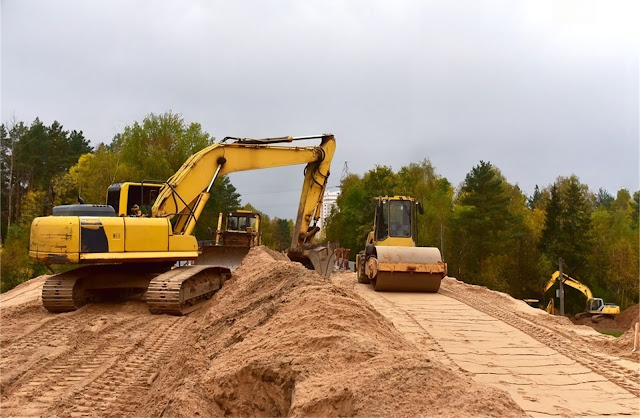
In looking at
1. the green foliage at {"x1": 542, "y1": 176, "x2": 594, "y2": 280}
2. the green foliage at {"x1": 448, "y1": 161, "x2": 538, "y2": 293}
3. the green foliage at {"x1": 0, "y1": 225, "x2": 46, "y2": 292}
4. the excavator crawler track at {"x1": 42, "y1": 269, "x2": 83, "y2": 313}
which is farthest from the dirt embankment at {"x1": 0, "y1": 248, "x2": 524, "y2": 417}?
the green foliage at {"x1": 542, "y1": 176, "x2": 594, "y2": 280}

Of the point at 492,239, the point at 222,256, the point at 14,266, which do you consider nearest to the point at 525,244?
the point at 492,239

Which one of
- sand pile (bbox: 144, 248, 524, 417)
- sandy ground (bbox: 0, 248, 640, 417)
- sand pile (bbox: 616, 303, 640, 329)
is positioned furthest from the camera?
sand pile (bbox: 616, 303, 640, 329)

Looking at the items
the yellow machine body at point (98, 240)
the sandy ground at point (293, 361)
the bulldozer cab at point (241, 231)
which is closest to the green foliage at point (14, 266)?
the bulldozer cab at point (241, 231)

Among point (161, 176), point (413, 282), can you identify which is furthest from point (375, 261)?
point (161, 176)

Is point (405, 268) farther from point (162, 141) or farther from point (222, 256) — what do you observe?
point (162, 141)

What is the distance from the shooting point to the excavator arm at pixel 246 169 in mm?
11719

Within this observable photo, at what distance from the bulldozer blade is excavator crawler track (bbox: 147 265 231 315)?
4179mm

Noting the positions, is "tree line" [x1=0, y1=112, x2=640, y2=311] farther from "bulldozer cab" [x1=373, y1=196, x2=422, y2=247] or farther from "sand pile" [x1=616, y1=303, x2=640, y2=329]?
"bulldozer cab" [x1=373, y1=196, x2=422, y2=247]

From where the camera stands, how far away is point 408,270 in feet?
45.0

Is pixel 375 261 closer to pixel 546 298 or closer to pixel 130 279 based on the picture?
pixel 130 279

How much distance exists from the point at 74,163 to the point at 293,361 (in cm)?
4941

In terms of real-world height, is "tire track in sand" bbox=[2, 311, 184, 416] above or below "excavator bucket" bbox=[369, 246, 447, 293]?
below

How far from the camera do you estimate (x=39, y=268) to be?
32.6 meters

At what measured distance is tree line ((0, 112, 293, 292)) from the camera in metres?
38.5
